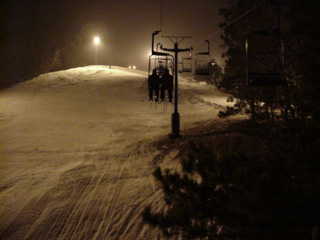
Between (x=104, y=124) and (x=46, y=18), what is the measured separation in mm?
42852

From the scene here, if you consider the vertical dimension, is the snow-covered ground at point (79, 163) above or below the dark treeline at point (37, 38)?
below

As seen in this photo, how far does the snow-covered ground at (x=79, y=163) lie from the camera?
5.39 metres

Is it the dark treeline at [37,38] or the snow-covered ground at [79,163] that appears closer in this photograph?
the snow-covered ground at [79,163]

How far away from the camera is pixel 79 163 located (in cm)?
849

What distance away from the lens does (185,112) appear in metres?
16.8

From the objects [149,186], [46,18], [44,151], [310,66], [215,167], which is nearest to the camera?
[215,167]

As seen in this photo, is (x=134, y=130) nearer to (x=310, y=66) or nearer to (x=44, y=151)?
(x=44, y=151)

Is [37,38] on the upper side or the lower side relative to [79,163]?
upper

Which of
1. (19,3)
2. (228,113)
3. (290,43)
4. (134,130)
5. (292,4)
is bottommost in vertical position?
(134,130)

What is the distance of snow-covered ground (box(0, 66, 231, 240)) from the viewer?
5391 mm

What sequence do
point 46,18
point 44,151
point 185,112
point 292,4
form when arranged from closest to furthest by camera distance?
point 292,4, point 44,151, point 185,112, point 46,18

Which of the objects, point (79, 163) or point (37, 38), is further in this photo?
point (37, 38)

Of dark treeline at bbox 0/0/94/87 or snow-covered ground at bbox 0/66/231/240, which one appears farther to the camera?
dark treeline at bbox 0/0/94/87

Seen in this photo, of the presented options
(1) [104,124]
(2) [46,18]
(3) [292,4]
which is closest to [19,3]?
(2) [46,18]
